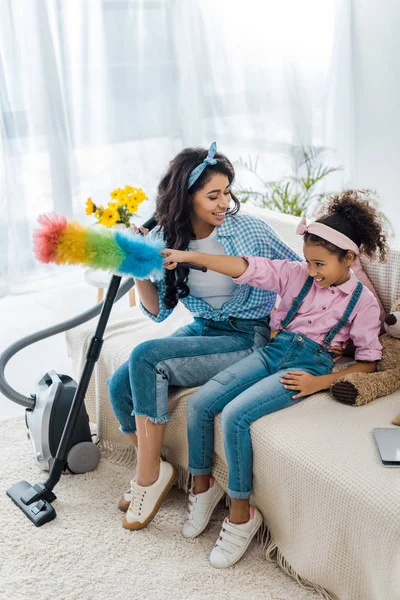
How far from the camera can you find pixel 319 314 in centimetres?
214

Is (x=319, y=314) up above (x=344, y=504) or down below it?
above

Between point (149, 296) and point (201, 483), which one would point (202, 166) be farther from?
point (201, 483)

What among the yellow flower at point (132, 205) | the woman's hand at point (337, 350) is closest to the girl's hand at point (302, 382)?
the woman's hand at point (337, 350)

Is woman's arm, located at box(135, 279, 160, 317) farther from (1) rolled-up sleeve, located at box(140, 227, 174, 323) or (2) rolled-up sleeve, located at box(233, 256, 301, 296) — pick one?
(2) rolled-up sleeve, located at box(233, 256, 301, 296)

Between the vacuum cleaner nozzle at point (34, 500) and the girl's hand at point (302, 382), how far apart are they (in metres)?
0.81

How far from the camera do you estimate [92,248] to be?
194 centimetres

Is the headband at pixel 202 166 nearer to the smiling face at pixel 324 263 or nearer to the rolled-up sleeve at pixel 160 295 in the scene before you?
the rolled-up sleeve at pixel 160 295

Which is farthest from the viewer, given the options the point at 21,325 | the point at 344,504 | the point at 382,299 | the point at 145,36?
the point at 145,36

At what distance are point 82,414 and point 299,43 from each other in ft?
9.88

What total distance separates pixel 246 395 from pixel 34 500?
2.52 ft

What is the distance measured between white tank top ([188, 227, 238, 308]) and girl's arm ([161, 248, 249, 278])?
0.47 ft

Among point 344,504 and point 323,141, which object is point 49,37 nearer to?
point 323,141

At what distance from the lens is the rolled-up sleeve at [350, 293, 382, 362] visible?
6.97ft

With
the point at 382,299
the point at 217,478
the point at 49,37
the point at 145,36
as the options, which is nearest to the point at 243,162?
the point at 145,36
